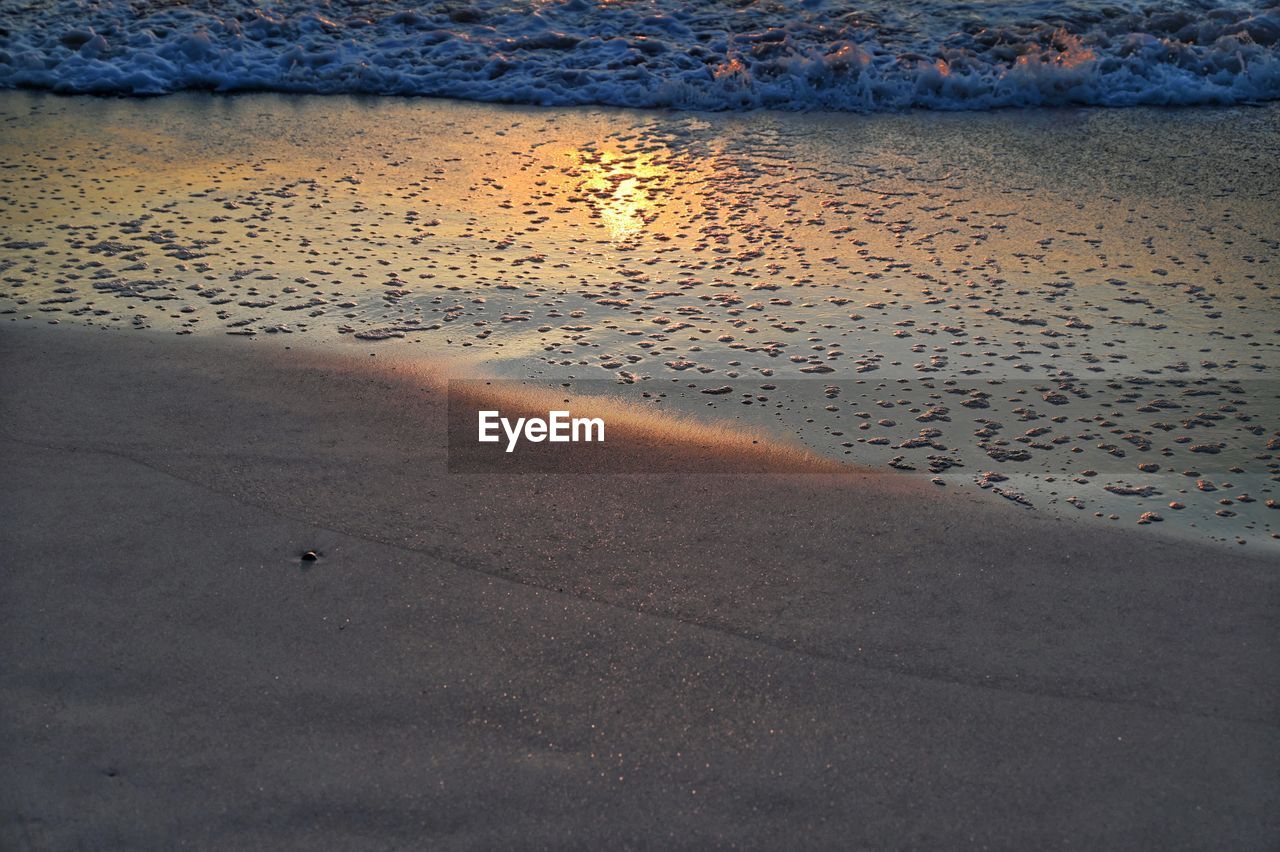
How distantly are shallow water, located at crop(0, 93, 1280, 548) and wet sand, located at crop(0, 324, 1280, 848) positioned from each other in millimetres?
387

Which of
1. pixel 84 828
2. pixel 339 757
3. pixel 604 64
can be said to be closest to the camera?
pixel 84 828

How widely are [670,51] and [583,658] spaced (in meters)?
5.26

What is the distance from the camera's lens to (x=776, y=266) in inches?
153

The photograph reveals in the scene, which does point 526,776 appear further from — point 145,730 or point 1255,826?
point 1255,826

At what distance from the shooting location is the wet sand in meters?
1.75

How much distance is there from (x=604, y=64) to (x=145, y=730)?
17.4 ft

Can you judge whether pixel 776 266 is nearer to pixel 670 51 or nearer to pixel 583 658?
pixel 583 658

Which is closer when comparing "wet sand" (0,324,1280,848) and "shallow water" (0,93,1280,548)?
"wet sand" (0,324,1280,848)

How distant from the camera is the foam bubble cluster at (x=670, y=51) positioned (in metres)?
6.26

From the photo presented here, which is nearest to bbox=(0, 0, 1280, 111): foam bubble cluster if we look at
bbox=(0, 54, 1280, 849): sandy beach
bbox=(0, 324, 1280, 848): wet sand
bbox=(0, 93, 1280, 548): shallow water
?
bbox=(0, 93, 1280, 548): shallow water

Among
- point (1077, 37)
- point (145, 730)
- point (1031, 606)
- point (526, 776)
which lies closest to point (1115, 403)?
point (1031, 606)

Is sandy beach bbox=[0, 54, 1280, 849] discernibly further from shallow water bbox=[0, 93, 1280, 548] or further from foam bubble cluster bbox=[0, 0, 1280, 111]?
foam bubble cluster bbox=[0, 0, 1280, 111]

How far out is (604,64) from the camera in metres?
6.54

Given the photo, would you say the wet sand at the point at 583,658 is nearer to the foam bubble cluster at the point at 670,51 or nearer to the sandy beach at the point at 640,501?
the sandy beach at the point at 640,501
